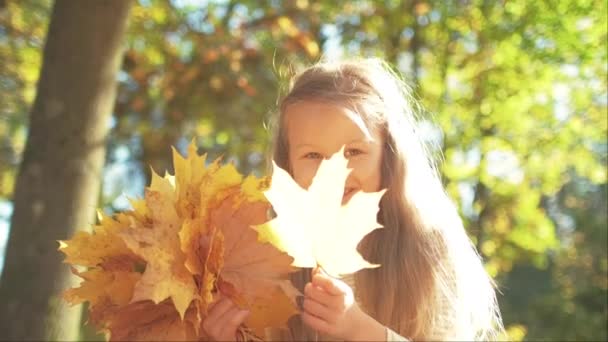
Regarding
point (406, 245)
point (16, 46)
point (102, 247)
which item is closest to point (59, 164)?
point (406, 245)

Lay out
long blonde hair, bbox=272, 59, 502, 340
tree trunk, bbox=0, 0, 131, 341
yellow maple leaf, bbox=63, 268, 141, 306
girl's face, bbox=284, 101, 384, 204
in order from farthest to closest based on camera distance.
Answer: tree trunk, bbox=0, 0, 131, 341 → long blonde hair, bbox=272, 59, 502, 340 → girl's face, bbox=284, 101, 384, 204 → yellow maple leaf, bbox=63, 268, 141, 306

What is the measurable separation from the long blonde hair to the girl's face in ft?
0.24

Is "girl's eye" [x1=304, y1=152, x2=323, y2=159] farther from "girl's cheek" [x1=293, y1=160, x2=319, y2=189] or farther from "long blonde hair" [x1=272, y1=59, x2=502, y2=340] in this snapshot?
"long blonde hair" [x1=272, y1=59, x2=502, y2=340]

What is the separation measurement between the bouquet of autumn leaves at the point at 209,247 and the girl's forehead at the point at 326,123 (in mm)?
445

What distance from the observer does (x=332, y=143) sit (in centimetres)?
183

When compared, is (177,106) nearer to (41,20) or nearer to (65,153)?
(41,20)

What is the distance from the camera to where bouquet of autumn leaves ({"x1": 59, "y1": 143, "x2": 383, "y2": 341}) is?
127cm

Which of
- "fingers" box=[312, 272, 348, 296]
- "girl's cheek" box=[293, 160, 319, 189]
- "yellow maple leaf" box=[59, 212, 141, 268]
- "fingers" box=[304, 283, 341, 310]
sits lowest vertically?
"fingers" box=[304, 283, 341, 310]

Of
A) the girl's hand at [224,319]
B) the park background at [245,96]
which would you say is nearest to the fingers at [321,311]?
the girl's hand at [224,319]

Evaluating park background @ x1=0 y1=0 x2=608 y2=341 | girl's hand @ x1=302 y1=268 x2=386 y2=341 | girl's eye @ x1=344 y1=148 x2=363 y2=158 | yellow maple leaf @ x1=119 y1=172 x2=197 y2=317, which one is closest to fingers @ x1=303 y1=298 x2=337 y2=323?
girl's hand @ x1=302 y1=268 x2=386 y2=341

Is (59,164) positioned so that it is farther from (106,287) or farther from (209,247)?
(209,247)

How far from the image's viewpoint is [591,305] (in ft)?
32.5

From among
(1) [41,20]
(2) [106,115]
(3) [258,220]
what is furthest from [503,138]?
(3) [258,220]

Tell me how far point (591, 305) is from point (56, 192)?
8.54 meters
